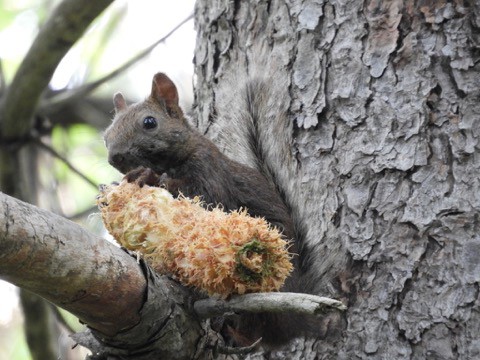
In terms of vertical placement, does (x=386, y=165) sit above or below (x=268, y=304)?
above

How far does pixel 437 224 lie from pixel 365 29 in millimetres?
586

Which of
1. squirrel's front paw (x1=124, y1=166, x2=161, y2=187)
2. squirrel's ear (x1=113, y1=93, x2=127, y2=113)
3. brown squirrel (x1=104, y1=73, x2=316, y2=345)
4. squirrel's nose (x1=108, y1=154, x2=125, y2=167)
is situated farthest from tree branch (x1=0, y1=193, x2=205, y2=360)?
squirrel's ear (x1=113, y1=93, x2=127, y2=113)

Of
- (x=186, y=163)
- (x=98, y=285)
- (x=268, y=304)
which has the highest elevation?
(x=186, y=163)

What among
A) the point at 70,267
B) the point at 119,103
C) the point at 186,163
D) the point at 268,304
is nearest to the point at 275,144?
the point at 186,163

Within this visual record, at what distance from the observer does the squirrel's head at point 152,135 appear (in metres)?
2.41

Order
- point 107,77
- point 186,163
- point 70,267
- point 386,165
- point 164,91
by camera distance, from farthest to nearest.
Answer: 1. point 107,77
2. point 164,91
3. point 186,163
4. point 386,165
5. point 70,267

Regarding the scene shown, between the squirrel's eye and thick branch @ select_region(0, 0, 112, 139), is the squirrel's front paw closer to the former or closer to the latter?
the squirrel's eye

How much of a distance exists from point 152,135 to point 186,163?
141 mm

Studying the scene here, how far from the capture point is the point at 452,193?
6.28 ft

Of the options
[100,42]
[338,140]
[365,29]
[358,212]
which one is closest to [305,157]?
[338,140]

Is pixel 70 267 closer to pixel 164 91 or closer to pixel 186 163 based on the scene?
pixel 186 163

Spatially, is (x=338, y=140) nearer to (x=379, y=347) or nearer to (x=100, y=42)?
(x=379, y=347)

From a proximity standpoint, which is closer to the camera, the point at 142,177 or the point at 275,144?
the point at 142,177

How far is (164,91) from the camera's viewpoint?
262 centimetres
